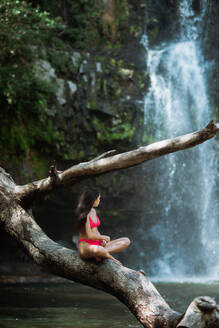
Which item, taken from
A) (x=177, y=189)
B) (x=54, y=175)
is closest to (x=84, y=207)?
(x=54, y=175)

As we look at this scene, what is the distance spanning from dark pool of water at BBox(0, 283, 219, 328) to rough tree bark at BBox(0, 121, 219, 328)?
1.38 meters

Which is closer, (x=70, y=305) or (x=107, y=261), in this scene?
(x=107, y=261)

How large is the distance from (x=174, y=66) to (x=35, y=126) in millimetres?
6640

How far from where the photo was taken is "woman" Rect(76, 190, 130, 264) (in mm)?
4504

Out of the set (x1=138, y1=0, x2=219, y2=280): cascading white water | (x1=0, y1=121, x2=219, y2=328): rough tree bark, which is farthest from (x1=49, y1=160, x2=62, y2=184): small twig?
(x1=138, y1=0, x2=219, y2=280): cascading white water

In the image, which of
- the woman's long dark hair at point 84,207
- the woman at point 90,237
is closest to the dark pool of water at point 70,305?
the woman at point 90,237

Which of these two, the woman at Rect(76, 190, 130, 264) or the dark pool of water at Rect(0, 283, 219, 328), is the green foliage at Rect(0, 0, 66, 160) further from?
the woman at Rect(76, 190, 130, 264)

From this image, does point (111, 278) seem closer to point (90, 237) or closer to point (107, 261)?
point (107, 261)

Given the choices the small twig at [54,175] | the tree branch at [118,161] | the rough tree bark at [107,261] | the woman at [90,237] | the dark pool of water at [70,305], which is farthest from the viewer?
the dark pool of water at [70,305]

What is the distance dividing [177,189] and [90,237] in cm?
1103

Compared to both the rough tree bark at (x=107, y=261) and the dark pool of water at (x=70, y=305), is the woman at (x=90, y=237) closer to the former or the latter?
the rough tree bark at (x=107, y=261)

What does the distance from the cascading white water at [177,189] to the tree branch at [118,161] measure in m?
9.75

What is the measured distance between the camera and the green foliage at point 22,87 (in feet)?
35.6

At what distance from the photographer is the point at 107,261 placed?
455cm
